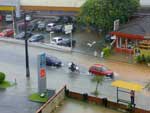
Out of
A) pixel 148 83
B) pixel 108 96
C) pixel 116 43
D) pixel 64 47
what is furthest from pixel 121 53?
pixel 108 96

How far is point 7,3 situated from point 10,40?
11.3 m

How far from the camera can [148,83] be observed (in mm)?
41688

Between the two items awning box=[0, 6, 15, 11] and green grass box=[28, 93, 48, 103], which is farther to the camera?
awning box=[0, 6, 15, 11]

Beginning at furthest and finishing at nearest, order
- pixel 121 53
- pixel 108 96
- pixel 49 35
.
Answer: pixel 49 35 → pixel 121 53 → pixel 108 96

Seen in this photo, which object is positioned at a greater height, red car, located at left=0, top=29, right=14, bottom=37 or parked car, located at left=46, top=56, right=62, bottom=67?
red car, located at left=0, top=29, right=14, bottom=37

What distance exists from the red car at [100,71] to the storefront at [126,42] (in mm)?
9191

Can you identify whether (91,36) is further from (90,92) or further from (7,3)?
(90,92)

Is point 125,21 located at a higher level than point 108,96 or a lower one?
higher

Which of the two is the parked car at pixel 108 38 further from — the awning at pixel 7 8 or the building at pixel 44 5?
the awning at pixel 7 8

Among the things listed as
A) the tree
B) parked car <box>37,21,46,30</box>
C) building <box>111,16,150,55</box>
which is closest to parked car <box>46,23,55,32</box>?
parked car <box>37,21,46,30</box>

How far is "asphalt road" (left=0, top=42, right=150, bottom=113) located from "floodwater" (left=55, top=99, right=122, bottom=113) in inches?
85.9

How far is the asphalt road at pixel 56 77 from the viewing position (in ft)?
121

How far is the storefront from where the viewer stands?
2071 inches

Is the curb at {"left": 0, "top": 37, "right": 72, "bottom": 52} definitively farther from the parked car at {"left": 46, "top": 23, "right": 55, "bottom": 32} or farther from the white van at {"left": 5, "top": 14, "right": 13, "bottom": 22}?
the white van at {"left": 5, "top": 14, "right": 13, "bottom": 22}
